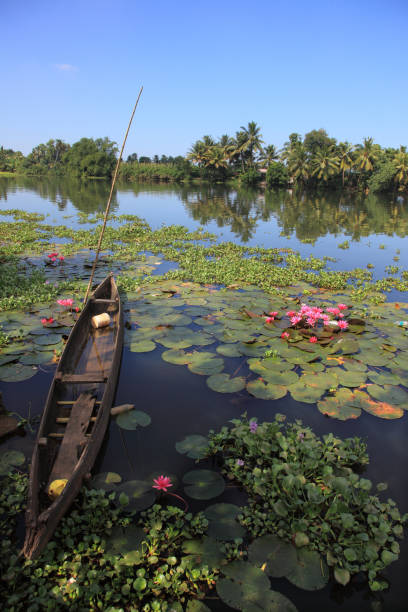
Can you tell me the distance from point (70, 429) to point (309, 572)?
226 centimetres

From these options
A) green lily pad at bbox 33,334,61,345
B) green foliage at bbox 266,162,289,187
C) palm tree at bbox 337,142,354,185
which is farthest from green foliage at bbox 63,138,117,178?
green lily pad at bbox 33,334,61,345

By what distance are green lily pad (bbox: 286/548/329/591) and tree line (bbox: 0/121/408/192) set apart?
46755 mm

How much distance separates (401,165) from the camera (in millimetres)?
39312

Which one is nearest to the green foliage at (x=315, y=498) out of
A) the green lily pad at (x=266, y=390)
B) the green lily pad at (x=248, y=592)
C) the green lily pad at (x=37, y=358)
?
the green lily pad at (x=248, y=592)

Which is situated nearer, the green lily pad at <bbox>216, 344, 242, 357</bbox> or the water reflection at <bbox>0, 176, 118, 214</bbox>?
the green lily pad at <bbox>216, 344, 242, 357</bbox>

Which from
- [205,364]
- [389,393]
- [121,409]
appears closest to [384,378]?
[389,393]

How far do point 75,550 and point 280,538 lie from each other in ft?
4.70

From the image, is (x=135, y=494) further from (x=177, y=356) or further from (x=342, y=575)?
(x=177, y=356)

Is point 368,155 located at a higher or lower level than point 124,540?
higher

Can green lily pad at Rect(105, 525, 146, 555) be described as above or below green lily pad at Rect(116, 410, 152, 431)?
below

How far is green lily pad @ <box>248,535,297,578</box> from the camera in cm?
223

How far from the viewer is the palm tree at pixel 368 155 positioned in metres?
43.2

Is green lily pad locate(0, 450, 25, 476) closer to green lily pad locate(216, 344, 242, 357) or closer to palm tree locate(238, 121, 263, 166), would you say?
green lily pad locate(216, 344, 242, 357)

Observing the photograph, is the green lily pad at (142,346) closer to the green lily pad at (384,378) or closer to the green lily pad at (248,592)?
the green lily pad at (384,378)
